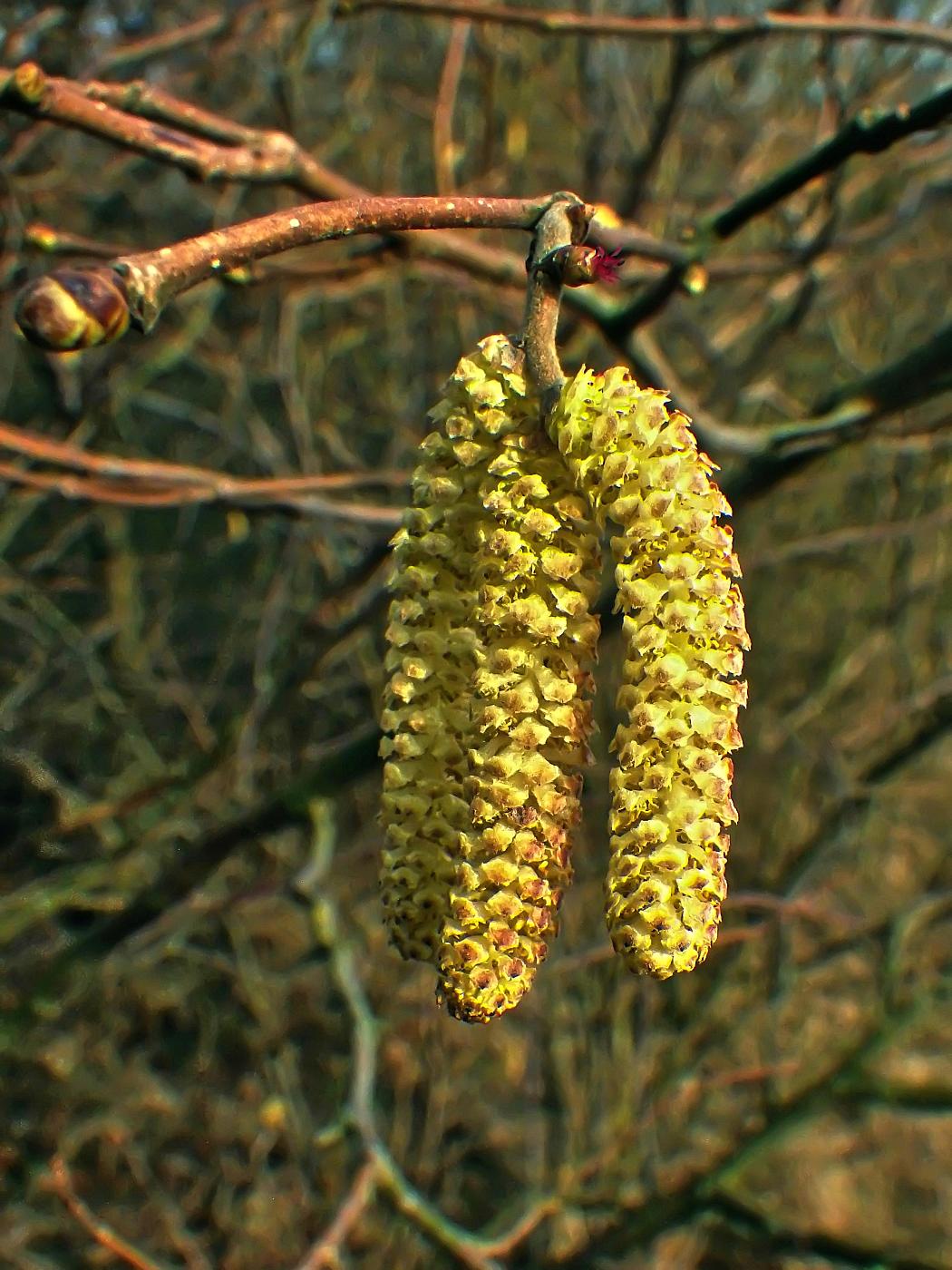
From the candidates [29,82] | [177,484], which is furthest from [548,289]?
[177,484]

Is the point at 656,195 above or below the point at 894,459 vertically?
above

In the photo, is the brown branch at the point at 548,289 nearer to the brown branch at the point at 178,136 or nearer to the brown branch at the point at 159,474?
the brown branch at the point at 178,136

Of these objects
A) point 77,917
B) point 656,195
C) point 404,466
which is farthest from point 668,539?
point 404,466

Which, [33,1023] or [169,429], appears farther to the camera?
[169,429]

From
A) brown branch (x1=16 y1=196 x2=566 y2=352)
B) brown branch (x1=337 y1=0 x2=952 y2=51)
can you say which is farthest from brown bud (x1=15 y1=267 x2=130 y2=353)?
brown branch (x1=337 y1=0 x2=952 y2=51)

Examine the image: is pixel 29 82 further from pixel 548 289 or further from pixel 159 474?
pixel 159 474

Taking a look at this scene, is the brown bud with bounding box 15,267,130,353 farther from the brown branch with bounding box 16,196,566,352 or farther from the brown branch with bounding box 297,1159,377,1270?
the brown branch with bounding box 297,1159,377,1270

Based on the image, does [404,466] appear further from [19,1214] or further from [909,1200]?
[909,1200]
